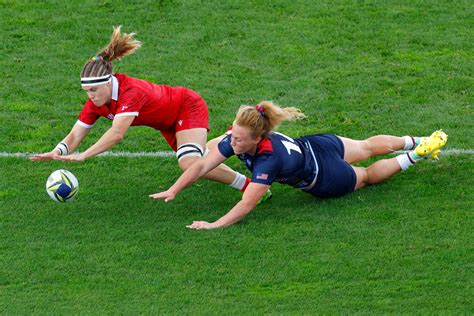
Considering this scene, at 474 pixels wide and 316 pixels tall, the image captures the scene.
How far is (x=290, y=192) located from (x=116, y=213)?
5.83ft

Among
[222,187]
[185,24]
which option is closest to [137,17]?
[185,24]

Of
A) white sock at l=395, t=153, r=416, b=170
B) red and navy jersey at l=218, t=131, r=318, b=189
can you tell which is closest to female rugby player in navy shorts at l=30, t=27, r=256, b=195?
red and navy jersey at l=218, t=131, r=318, b=189

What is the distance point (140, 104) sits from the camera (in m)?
9.74

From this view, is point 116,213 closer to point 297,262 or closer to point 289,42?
point 297,262

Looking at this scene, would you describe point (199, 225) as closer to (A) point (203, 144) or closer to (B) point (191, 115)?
(A) point (203, 144)

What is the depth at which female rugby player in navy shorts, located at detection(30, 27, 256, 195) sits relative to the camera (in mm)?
9500

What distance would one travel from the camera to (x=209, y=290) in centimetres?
801

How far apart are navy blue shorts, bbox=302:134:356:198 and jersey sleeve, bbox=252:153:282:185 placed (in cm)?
61

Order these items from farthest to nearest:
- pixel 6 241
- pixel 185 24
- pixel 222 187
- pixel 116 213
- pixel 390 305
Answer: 1. pixel 185 24
2. pixel 222 187
3. pixel 116 213
4. pixel 6 241
5. pixel 390 305

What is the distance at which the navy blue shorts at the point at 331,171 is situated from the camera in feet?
31.6

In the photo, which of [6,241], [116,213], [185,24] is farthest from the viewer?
[185,24]

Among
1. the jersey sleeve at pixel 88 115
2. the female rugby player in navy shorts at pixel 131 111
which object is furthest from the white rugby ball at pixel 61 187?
the jersey sleeve at pixel 88 115

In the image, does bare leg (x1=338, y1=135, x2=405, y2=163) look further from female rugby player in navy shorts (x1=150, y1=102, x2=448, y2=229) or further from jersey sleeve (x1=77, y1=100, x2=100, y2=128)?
jersey sleeve (x1=77, y1=100, x2=100, y2=128)

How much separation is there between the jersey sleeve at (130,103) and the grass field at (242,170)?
3.19 ft
